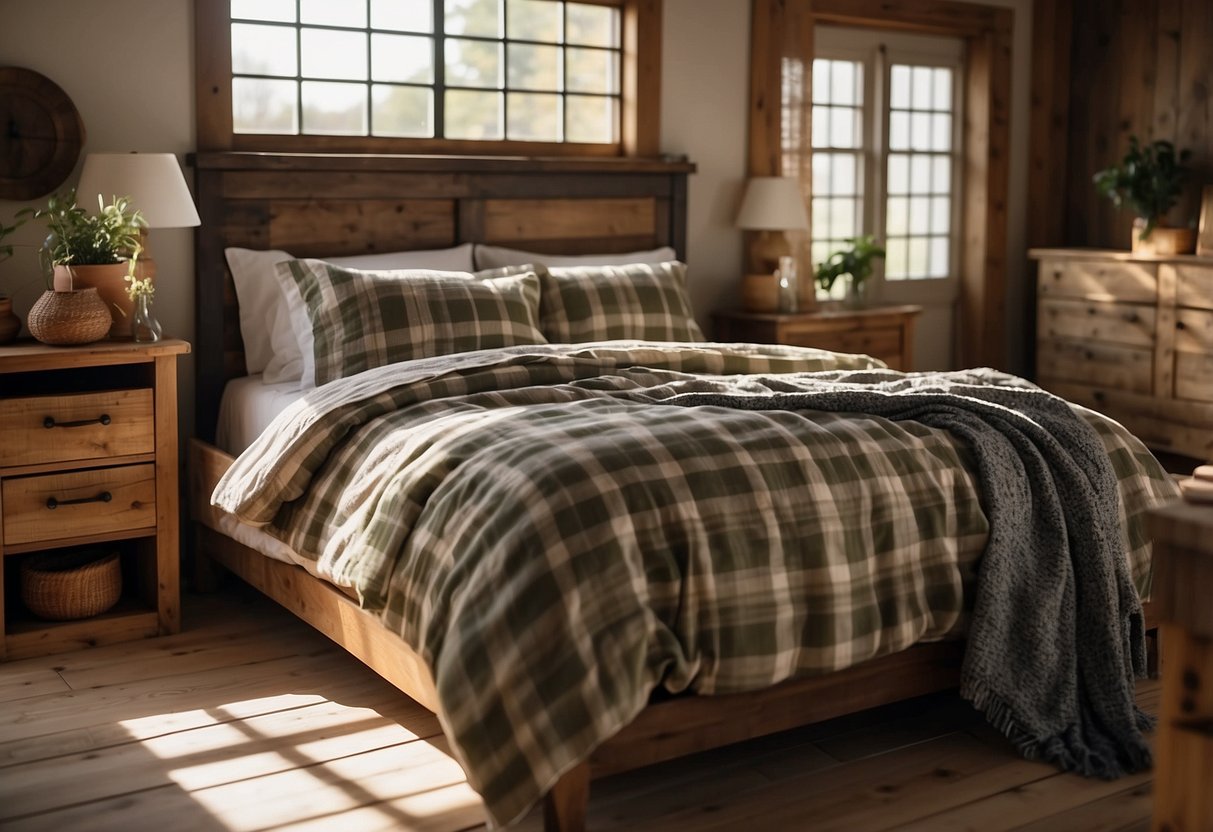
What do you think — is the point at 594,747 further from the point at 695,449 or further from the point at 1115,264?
the point at 1115,264

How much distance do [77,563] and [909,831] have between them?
239 cm

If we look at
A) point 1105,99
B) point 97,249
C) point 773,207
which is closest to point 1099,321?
point 1105,99

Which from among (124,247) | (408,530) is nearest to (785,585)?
(408,530)

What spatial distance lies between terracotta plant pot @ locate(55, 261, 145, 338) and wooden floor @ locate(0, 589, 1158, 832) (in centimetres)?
98

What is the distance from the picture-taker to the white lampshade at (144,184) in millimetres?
3811

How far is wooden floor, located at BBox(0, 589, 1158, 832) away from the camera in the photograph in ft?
8.71

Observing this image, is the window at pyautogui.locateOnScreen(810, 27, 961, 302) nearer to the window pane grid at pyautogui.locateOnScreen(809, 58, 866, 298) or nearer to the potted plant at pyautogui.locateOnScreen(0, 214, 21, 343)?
the window pane grid at pyautogui.locateOnScreen(809, 58, 866, 298)

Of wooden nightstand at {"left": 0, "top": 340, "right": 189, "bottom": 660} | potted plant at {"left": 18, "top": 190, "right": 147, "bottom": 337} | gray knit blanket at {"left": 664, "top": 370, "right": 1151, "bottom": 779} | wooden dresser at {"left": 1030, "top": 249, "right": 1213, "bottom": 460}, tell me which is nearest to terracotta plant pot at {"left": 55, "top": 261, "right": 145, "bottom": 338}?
potted plant at {"left": 18, "top": 190, "right": 147, "bottom": 337}

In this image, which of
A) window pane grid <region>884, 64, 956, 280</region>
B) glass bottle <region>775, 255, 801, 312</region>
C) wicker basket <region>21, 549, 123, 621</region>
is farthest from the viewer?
window pane grid <region>884, 64, 956, 280</region>

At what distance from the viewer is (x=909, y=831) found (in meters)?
2.60

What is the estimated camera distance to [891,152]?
6086 mm

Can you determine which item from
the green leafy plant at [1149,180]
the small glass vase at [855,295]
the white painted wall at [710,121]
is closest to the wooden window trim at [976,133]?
the white painted wall at [710,121]

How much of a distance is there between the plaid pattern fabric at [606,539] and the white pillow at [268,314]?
84cm

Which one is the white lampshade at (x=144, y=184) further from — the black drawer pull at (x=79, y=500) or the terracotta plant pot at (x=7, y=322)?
the black drawer pull at (x=79, y=500)
